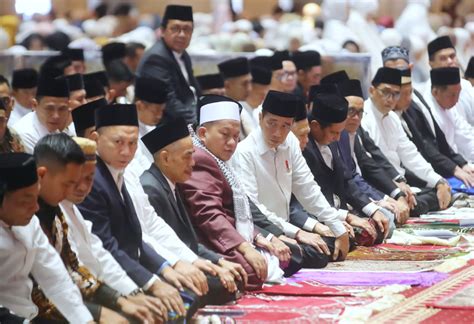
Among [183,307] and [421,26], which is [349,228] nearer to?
[183,307]

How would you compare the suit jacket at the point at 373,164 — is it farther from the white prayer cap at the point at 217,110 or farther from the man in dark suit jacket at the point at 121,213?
the man in dark suit jacket at the point at 121,213

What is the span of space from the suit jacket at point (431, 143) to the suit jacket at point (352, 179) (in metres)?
1.57

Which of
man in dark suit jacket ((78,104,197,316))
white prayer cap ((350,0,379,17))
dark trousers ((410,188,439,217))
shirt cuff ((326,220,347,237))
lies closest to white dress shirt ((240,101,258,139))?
dark trousers ((410,188,439,217))

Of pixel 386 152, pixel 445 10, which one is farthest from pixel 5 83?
pixel 445 10

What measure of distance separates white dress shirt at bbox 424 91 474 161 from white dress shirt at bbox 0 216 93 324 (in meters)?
6.30

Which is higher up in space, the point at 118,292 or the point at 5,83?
the point at 5,83

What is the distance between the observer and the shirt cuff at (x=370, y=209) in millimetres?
8438

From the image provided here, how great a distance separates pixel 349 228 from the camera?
7961 millimetres

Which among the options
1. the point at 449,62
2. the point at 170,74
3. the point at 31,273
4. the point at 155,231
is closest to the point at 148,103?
the point at 170,74

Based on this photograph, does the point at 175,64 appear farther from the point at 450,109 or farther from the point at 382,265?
the point at 450,109

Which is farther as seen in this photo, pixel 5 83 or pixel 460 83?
pixel 460 83

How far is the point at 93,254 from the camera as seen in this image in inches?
214

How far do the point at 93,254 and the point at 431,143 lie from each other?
5628 mm

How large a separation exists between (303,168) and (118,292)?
2543 millimetres
